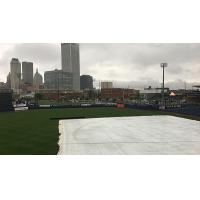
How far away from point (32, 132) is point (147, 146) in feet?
36.5

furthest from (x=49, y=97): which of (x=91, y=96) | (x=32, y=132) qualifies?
(x=32, y=132)

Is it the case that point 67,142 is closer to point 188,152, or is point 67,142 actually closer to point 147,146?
point 147,146

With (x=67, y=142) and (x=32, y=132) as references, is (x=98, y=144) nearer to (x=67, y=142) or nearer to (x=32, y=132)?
(x=67, y=142)

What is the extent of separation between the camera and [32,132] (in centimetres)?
2483

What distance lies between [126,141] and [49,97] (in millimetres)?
177688
